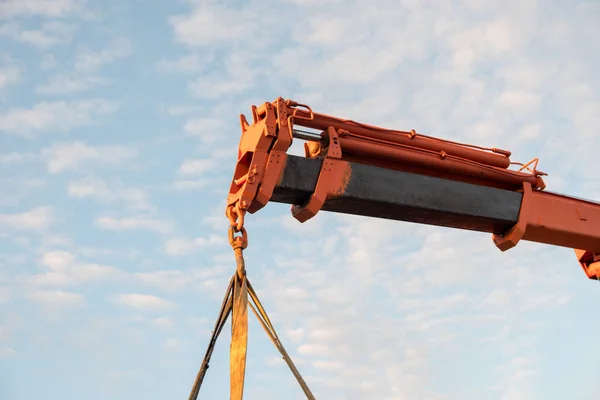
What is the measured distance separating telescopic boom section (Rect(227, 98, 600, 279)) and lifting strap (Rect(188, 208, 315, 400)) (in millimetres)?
763

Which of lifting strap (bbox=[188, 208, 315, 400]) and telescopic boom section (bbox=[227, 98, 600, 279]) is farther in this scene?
telescopic boom section (bbox=[227, 98, 600, 279])

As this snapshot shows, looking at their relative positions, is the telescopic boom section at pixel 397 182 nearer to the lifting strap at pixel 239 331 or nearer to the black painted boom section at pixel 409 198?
the black painted boom section at pixel 409 198

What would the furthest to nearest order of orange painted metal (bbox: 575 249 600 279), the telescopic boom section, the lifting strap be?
orange painted metal (bbox: 575 249 600 279) < the telescopic boom section < the lifting strap

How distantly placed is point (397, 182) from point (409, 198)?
0.64 ft

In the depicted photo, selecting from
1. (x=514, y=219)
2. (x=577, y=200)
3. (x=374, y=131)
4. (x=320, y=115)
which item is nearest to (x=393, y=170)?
(x=374, y=131)

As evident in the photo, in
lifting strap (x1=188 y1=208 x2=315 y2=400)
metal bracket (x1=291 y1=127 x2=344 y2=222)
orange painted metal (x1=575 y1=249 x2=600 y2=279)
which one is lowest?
lifting strap (x1=188 y1=208 x2=315 y2=400)

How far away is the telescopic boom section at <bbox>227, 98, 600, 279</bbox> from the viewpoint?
275 inches

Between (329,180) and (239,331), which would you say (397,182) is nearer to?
(329,180)

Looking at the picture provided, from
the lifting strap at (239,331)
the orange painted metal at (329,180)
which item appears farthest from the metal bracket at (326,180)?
the lifting strap at (239,331)

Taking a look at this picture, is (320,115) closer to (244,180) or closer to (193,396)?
(244,180)

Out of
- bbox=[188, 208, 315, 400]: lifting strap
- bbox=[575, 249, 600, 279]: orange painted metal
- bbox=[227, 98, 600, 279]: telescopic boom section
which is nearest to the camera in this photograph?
bbox=[188, 208, 315, 400]: lifting strap

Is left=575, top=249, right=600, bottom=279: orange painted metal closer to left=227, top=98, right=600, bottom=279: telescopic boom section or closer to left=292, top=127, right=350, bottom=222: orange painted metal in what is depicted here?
left=227, top=98, right=600, bottom=279: telescopic boom section

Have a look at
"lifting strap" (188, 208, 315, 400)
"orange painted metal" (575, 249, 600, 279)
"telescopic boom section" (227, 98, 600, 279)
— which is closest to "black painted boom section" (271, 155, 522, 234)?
"telescopic boom section" (227, 98, 600, 279)

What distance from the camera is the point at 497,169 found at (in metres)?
8.45
